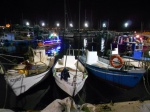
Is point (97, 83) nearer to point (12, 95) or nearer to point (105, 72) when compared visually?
point (105, 72)

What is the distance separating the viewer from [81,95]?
37.2 feet

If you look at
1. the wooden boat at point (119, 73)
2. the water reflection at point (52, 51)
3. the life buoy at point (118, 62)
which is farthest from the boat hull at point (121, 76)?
the water reflection at point (52, 51)

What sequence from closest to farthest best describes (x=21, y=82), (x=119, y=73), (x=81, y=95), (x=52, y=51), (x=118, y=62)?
1. (x=21, y=82)
2. (x=81, y=95)
3. (x=119, y=73)
4. (x=118, y=62)
5. (x=52, y=51)

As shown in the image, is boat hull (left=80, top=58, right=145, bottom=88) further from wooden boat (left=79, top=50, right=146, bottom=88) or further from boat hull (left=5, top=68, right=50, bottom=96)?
boat hull (left=5, top=68, right=50, bottom=96)

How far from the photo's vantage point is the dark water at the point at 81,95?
10021 mm

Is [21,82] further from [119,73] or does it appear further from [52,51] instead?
[52,51]

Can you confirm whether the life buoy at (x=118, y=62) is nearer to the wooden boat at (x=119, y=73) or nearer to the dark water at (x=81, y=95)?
the wooden boat at (x=119, y=73)

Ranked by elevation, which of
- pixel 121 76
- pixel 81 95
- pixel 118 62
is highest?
pixel 118 62

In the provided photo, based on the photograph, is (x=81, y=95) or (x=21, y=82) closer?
(x=21, y=82)

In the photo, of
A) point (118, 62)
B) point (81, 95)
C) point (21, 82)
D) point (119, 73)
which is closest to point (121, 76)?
point (119, 73)

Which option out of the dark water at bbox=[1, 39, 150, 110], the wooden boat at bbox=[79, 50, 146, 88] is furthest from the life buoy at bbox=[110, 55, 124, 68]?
the dark water at bbox=[1, 39, 150, 110]

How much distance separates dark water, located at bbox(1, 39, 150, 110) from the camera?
1002cm

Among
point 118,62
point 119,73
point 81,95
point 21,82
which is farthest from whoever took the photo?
point 118,62

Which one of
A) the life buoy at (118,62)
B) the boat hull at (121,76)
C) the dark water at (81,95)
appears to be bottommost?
the dark water at (81,95)
